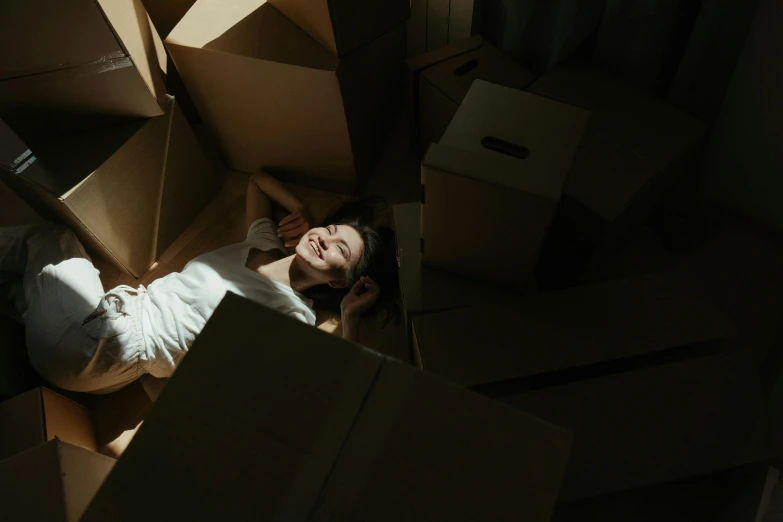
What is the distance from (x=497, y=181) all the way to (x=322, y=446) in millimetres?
512

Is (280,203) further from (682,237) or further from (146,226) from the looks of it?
(682,237)

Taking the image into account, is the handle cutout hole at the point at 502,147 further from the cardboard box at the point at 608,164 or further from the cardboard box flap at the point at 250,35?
the cardboard box flap at the point at 250,35

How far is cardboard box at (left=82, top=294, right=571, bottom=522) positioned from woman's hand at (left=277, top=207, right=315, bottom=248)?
1.05 m

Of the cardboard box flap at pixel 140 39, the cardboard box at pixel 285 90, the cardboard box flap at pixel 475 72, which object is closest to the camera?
the cardboard box flap at pixel 140 39

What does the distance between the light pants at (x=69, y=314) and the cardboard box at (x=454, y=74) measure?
964 mm

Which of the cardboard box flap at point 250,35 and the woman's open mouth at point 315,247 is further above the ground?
the cardboard box flap at point 250,35

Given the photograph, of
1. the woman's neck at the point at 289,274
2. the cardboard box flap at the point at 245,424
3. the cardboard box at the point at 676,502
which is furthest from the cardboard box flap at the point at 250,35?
the cardboard box at the point at 676,502

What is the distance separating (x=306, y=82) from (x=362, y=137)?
299 mm

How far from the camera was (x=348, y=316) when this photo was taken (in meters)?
1.52

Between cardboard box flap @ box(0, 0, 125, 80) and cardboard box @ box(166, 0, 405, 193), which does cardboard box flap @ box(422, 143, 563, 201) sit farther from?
cardboard box flap @ box(0, 0, 125, 80)

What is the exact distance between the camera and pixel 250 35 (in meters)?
1.39

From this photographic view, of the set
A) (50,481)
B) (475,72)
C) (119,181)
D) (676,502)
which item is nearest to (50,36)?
(119,181)

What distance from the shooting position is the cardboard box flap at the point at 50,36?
113 cm

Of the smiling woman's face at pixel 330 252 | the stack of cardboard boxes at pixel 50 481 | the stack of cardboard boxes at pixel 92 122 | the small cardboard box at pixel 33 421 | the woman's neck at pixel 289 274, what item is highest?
the stack of cardboard boxes at pixel 92 122
